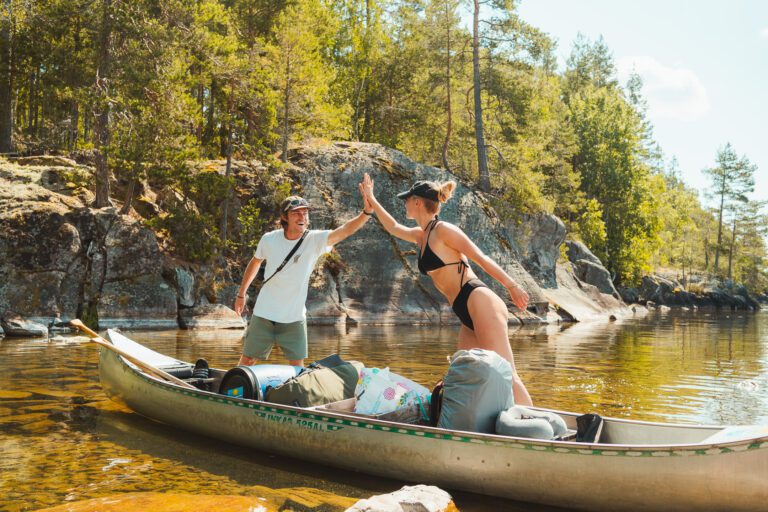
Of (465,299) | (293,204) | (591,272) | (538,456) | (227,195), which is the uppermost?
(227,195)

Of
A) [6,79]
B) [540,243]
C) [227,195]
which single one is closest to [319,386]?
[227,195]

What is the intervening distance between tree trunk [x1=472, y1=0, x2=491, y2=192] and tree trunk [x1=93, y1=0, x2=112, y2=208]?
19227mm

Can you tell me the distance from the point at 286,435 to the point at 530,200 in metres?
31.4

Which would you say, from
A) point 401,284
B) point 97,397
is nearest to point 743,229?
point 401,284

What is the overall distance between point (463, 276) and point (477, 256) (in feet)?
1.11

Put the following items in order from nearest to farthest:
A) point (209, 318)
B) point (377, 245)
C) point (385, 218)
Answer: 1. point (385, 218)
2. point (209, 318)
3. point (377, 245)

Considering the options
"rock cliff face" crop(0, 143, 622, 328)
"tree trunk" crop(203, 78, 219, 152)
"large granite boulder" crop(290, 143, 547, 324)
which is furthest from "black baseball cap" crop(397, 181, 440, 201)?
"tree trunk" crop(203, 78, 219, 152)

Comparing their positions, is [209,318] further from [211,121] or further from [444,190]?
[444,190]

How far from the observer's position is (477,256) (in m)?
6.06

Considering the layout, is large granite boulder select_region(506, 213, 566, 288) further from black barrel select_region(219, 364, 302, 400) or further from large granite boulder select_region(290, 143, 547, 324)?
black barrel select_region(219, 364, 302, 400)

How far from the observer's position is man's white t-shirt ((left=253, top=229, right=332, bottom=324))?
23.7 ft

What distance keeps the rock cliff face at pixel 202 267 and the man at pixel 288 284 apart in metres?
8.14

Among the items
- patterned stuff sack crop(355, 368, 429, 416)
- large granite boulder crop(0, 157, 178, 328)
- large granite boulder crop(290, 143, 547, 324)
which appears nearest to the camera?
patterned stuff sack crop(355, 368, 429, 416)

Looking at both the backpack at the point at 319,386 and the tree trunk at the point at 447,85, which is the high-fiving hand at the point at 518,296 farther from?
the tree trunk at the point at 447,85
